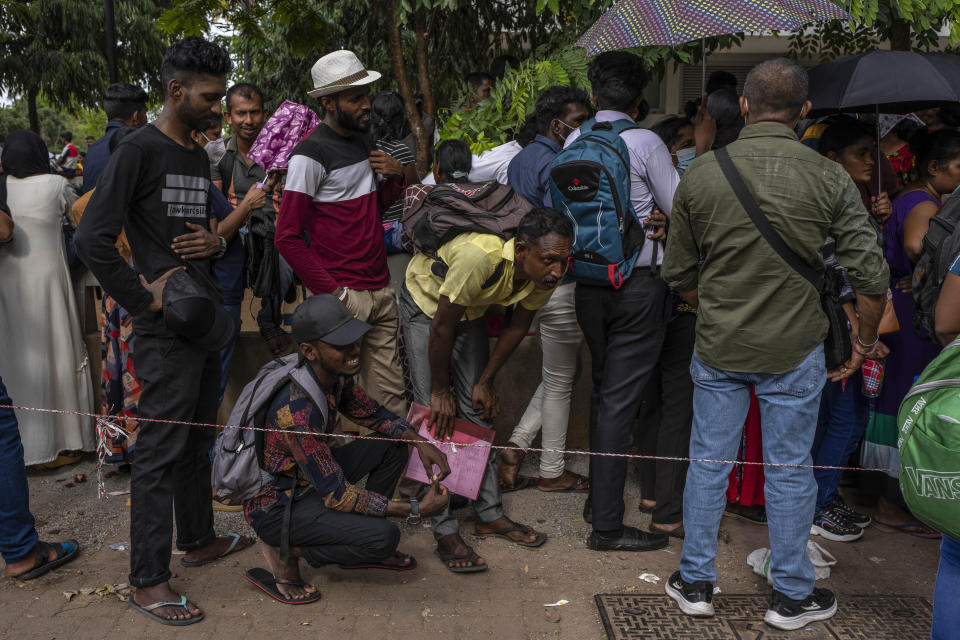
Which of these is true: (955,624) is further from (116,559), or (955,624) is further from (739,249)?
(116,559)

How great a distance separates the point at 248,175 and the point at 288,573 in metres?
2.46

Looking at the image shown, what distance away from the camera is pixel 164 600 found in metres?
3.55

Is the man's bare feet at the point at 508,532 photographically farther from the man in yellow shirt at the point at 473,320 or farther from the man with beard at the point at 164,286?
the man with beard at the point at 164,286

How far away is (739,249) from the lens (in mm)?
3270

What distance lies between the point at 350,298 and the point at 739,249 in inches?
74.4

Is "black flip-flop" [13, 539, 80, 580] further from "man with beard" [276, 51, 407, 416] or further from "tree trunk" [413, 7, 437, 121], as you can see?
"tree trunk" [413, 7, 437, 121]

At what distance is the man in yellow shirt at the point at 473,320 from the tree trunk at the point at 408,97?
2421 millimetres

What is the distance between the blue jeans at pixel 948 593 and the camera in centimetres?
259

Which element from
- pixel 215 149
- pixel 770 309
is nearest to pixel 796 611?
pixel 770 309

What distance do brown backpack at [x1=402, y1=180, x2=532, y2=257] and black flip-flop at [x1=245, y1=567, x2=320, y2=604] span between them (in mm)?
1592

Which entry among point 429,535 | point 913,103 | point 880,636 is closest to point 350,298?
point 429,535

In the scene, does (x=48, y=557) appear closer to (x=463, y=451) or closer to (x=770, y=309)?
(x=463, y=451)

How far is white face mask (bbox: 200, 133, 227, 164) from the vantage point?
18.1 ft

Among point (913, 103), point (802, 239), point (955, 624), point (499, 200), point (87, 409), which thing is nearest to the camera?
point (955, 624)
